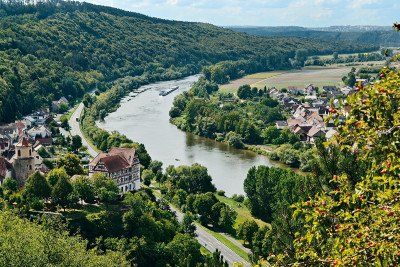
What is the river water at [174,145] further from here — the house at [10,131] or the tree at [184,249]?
the tree at [184,249]

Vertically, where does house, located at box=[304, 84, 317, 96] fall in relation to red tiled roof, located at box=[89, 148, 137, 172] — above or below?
below

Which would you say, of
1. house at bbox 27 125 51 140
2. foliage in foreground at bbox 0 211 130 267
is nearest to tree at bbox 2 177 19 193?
foliage in foreground at bbox 0 211 130 267

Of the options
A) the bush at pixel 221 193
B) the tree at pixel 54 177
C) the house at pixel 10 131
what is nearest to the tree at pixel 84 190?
the tree at pixel 54 177

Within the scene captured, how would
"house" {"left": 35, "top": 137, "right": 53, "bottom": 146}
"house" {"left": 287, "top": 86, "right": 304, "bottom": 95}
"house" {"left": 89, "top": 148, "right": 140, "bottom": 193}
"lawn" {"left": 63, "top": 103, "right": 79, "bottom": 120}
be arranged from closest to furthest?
1. "house" {"left": 89, "top": 148, "right": 140, "bottom": 193}
2. "house" {"left": 35, "top": 137, "right": 53, "bottom": 146}
3. "lawn" {"left": 63, "top": 103, "right": 79, "bottom": 120}
4. "house" {"left": 287, "top": 86, "right": 304, "bottom": 95}

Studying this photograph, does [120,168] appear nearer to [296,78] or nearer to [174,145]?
[174,145]

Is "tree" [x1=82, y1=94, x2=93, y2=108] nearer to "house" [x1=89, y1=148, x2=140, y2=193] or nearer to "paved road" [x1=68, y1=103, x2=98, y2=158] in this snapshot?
"paved road" [x1=68, y1=103, x2=98, y2=158]

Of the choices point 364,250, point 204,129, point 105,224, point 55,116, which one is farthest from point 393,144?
point 55,116

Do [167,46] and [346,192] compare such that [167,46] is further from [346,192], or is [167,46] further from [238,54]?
[346,192]
